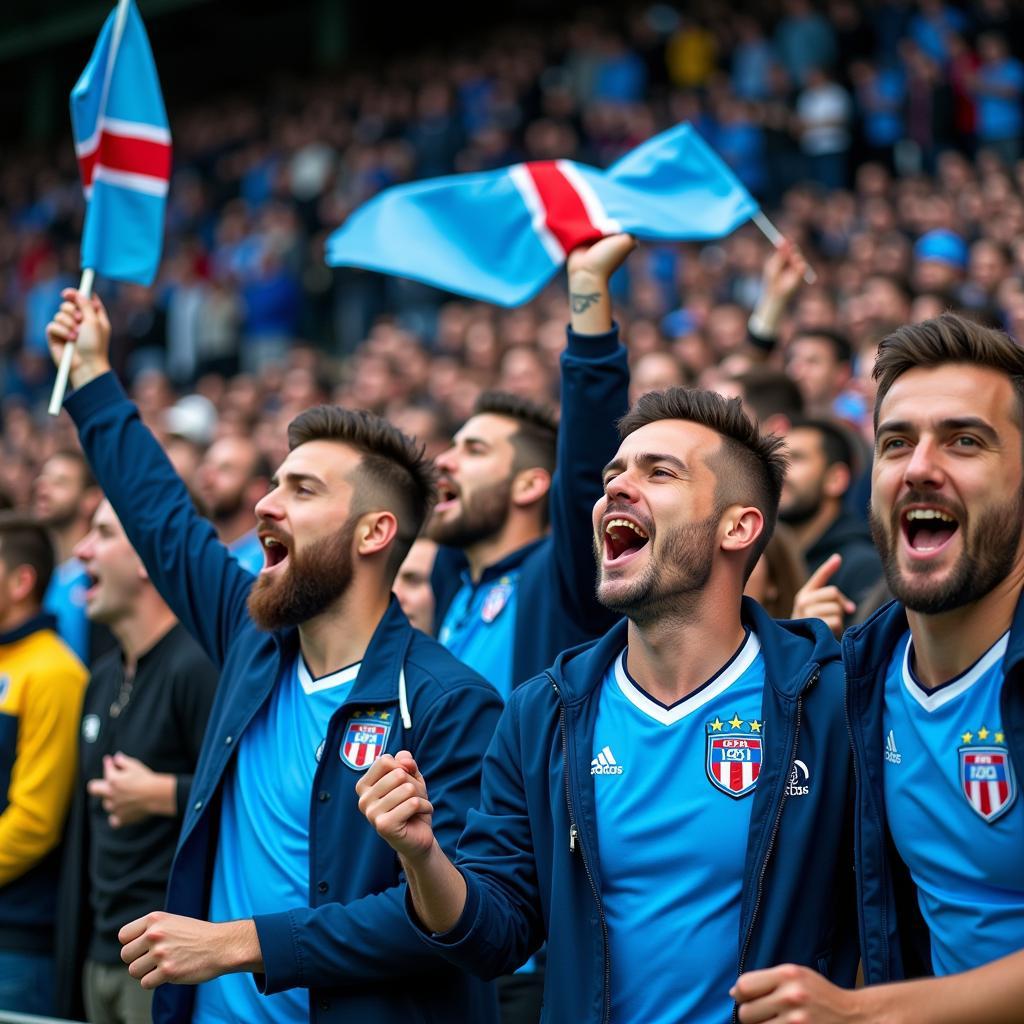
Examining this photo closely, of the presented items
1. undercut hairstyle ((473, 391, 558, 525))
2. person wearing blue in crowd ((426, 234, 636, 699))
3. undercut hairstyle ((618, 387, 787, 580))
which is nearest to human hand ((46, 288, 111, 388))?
person wearing blue in crowd ((426, 234, 636, 699))

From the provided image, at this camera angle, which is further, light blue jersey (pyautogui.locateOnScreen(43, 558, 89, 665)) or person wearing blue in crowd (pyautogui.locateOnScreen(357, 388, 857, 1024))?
light blue jersey (pyautogui.locateOnScreen(43, 558, 89, 665))

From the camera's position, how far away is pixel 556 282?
14844 millimetres

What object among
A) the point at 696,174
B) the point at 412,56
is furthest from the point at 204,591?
the point at 412,56

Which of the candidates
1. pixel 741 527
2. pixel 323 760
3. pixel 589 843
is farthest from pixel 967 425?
pixel 323 760

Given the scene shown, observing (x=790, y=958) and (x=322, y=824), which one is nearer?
(x=790, y=958)

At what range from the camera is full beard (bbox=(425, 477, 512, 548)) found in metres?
5.26

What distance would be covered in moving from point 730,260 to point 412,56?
467 inches

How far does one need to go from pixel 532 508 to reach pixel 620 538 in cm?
186

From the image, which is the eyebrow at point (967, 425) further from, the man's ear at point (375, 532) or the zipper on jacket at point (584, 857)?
the man's ear at point (375, 532)

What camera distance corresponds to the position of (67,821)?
543cm

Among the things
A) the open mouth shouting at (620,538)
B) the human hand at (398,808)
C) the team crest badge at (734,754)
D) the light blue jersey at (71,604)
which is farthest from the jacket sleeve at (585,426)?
the light blue jersey at (71,604)

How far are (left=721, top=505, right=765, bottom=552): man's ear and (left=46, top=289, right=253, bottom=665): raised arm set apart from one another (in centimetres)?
153

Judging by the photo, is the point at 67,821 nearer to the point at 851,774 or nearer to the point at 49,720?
the point at 49,720

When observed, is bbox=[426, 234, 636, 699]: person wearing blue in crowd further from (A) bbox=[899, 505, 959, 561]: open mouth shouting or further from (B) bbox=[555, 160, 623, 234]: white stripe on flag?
(A) bbox=[899, 505, 959, 561]: open mouth shouting
